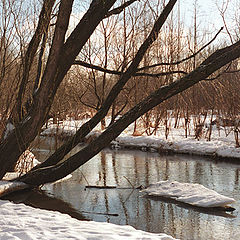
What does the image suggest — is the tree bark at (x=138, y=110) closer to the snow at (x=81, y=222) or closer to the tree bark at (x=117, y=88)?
the tree bark at (x=117, y=88)

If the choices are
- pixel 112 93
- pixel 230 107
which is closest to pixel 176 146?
pixel 230 107

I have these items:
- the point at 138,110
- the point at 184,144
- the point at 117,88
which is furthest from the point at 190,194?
the point at 184,144

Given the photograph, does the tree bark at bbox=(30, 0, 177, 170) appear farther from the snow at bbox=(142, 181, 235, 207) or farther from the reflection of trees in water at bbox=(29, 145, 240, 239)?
the snow at bbox=(142, 181, 235, 207)

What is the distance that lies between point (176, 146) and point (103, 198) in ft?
→ 21.9

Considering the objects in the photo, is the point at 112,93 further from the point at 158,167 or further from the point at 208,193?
the point at 158,167

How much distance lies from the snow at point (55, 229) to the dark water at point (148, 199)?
1.10m

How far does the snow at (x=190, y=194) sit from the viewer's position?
630cm

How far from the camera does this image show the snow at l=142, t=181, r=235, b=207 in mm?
6301

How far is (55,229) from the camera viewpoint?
13.9 ft

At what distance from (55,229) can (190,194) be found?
3.31 m

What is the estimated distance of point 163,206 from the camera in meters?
6.54

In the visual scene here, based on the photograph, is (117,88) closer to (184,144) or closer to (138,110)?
(138,110)

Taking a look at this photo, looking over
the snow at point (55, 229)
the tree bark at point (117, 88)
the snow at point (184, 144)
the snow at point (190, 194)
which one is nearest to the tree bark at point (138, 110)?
the tree bark at point (117, 88)

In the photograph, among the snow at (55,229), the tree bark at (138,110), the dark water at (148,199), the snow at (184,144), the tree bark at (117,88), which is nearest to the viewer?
the snow at (55,229)
